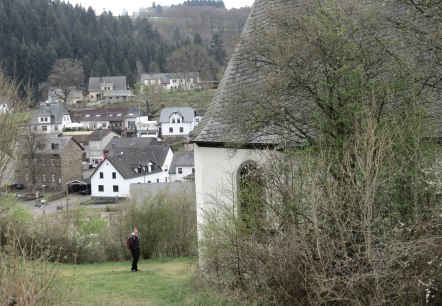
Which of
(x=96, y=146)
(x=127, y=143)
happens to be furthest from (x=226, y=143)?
(x=96, y=146)

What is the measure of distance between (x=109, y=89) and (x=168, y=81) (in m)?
12.7

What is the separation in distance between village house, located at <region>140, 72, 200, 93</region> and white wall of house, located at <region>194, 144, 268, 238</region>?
9319cm

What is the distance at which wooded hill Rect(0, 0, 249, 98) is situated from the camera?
106250 mm

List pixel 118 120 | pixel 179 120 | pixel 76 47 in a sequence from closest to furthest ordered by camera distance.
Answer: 1. pixel 179 120
2. pixel 118 120
3. pixel 76 47

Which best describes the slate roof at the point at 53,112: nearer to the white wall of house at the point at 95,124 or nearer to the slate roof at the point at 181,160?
the white wall of house at the point at 95,124

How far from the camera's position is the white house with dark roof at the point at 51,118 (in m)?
83.3

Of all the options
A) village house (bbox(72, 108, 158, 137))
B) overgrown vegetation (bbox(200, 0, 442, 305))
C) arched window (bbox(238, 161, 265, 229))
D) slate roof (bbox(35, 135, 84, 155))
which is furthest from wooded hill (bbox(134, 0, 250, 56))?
arched window (bbox(238, 161, 265, 229))

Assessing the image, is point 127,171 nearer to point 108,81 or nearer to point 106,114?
point 106,114

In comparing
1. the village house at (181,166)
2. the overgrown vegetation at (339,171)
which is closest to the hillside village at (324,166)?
the overgrown vegetation at (339,171)

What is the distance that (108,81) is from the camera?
354ft

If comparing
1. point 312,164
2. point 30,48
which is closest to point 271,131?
point 312,164

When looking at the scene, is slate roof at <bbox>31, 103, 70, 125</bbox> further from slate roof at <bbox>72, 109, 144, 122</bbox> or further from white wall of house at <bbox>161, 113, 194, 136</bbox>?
white wall of house at <bbox>161, 113, 194, 136</bbox>

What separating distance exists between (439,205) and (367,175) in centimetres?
114

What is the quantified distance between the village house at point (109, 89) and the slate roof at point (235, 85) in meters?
94.1
